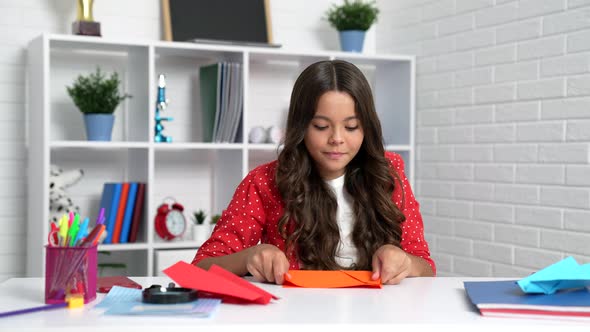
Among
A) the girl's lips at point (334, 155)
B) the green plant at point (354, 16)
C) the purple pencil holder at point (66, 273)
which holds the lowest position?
the purple pencil holder at point (66, 273)

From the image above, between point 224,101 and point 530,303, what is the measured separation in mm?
2332

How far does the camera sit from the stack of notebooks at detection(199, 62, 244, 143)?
3555 mm

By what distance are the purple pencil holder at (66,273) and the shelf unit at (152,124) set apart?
1.86 meters

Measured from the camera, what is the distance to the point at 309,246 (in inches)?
79.1

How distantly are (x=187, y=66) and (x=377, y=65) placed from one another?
38.1 inches

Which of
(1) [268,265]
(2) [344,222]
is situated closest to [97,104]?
(2) [344,222]

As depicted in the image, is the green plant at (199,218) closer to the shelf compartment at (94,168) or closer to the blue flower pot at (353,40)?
the shelf compartment at (94,168)

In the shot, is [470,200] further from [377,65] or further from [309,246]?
[309,246]

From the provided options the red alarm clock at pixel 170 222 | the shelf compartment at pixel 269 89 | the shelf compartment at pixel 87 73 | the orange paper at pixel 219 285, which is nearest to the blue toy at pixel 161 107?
the shelf compartment at pixel 87 73

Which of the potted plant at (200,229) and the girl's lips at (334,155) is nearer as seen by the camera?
the girl's lips at (334,155)

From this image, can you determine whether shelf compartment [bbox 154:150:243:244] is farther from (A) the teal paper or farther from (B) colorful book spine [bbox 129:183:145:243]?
(A) the teal paper

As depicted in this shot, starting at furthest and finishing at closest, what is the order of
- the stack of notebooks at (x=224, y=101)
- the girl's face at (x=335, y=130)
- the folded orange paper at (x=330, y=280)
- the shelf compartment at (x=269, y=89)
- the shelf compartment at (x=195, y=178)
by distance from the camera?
the shelf compartment at (x=269, y=89) → the shelf compartment at (x=195, y=178) → the stack of notebooks at (x=224, y=101) → the girl's face at (x=335, y=130) → the folded orange paper at (x=330, y=280)

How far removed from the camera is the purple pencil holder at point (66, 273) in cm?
142

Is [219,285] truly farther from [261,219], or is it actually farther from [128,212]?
[128,212]
